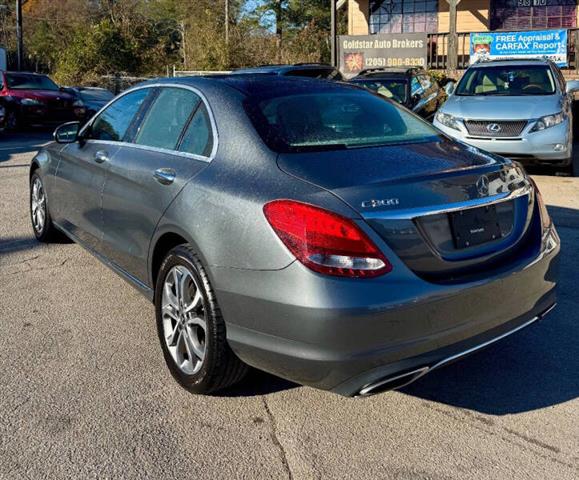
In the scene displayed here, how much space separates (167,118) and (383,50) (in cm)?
1719

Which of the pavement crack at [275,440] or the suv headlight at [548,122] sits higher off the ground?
the suv headlight at [548,122]

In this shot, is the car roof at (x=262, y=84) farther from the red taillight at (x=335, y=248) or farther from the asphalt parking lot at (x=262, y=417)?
the asphalt parking lot at (x=262, y=417)

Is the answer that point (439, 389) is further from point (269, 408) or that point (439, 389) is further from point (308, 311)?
point (308, 311)

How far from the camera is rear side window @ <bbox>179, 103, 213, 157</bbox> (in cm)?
346

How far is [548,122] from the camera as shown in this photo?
29.6 ft

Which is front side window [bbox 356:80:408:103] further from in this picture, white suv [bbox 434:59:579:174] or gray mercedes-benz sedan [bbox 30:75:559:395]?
gray mercedes-benz sedan [bbox 30:75:559:395]

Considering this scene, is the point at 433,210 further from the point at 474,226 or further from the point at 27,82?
the point at 27,82

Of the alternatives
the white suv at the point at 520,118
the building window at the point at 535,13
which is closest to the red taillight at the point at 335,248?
the white suv at the point at 520,118

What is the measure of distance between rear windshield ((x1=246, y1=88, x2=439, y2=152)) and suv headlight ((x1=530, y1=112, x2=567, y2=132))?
5.43 m

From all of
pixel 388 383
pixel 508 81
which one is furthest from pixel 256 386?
pixel 508 81

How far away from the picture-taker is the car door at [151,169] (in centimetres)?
351

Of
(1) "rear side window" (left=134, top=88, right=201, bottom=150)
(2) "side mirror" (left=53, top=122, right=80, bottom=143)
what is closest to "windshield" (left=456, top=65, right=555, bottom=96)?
(2) "side mirror" (left=53, top=122, right=80, bottom=143)

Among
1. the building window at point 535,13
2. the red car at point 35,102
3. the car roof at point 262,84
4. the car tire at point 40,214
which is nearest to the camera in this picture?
the car roof at point 262,84

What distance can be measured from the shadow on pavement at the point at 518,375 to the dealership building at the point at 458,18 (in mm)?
17186
